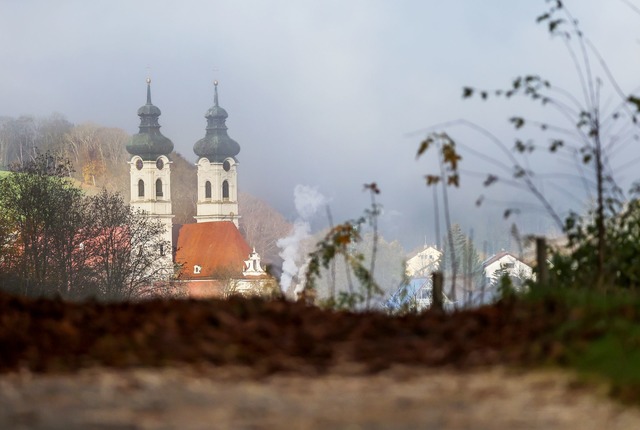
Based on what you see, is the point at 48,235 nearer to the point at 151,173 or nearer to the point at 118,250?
the point at 118,250

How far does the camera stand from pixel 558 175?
11312mm

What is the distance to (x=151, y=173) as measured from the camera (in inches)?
6358

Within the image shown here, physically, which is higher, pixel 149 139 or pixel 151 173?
pixel 149 139

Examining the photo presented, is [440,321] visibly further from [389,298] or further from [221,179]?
[221,179]

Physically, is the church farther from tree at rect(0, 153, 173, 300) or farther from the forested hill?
tree at rect(0, 153, 173, 300)

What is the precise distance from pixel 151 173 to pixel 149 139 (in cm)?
441

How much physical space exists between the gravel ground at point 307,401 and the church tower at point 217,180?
16089 centimetres

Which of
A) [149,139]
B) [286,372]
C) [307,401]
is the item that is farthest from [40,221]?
[149,139]

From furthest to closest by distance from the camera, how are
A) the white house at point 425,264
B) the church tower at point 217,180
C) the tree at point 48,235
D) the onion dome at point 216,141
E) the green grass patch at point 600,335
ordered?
the onion dome at point 216,141, the church tower at point 217,180, the tree at point 48,235, the white house at point 425,264, the green grass patch at point 600,335

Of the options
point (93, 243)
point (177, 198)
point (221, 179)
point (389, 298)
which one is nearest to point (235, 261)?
point (221, 179)

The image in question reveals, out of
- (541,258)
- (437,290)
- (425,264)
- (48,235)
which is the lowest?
(437,290)

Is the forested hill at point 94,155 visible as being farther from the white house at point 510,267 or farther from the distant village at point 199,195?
the white house at point 510,267

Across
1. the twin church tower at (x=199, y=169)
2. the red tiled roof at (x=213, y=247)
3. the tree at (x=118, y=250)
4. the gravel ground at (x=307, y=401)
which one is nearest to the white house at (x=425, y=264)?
the gravel ground at (x=307, y=401)

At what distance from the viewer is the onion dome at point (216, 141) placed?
17112cm
